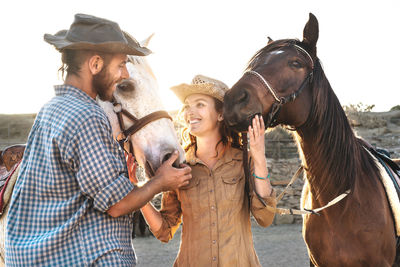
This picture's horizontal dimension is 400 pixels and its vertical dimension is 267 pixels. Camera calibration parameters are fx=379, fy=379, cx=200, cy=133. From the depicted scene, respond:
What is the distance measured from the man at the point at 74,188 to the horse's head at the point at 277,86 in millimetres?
764

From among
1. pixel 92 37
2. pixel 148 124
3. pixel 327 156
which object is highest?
pixel 92 37

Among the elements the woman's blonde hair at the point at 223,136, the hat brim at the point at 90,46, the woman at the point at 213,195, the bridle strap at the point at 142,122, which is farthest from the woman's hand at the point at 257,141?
the hat brim at the point at 90,46

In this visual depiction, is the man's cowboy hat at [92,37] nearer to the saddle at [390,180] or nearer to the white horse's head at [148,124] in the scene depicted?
the white horse's head at [148,124]

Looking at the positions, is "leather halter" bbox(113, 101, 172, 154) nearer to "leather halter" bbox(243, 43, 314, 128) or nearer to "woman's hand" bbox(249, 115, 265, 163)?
"woman's hand" bbox(249, 115, 265, 163)

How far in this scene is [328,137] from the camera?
246 cm

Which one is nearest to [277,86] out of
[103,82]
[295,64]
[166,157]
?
[295,64]

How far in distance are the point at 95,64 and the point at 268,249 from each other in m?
6.87

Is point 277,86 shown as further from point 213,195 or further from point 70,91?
point 70,91

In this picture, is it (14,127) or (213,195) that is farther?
(14,127)

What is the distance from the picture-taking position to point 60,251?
145cm

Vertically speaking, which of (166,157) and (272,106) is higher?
(272,106)

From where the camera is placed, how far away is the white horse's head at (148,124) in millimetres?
1927

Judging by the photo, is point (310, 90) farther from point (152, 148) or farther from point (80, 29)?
point (80, 29)

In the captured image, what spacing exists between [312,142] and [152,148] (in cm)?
114
